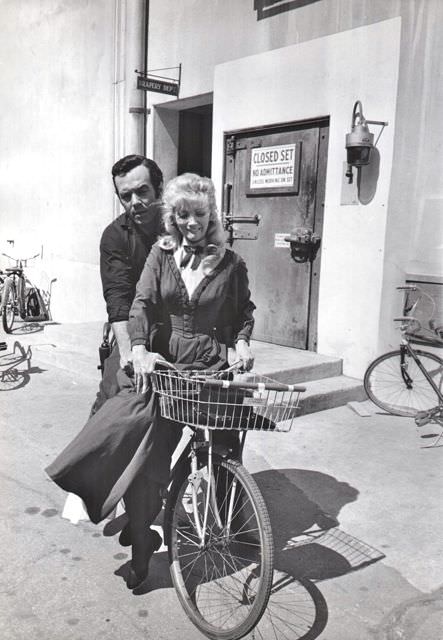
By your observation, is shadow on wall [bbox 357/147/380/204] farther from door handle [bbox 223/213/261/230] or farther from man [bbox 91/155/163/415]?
man [bbox 91/155/163/415]

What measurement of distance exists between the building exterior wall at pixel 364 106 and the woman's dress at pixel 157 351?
3404 millimetres

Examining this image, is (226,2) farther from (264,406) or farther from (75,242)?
(264,406)

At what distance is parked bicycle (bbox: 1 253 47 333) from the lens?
10.1 m

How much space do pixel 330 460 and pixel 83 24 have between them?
812 cm

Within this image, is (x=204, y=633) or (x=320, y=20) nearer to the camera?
(x=204, y=633)

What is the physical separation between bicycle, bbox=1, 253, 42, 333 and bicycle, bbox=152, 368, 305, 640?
7.78 m

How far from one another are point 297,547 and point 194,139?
698cm

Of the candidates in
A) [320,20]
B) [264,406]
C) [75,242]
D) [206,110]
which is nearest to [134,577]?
[264,406]

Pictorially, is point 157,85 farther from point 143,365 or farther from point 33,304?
point 143,365

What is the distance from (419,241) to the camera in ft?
19.5

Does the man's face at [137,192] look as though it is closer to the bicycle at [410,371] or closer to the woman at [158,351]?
the woman at [158,351]

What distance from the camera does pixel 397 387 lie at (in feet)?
20.2

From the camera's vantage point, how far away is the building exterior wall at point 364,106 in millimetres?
5754

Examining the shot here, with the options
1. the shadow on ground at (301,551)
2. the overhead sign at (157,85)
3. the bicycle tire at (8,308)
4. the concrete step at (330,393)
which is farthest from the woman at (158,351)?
the bicycle tire at (8,308)
